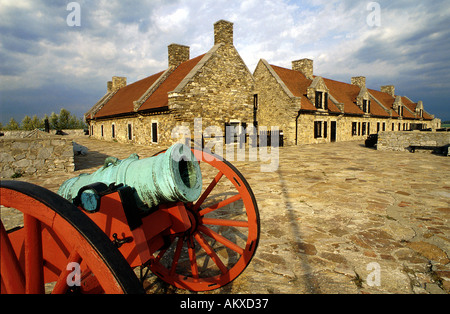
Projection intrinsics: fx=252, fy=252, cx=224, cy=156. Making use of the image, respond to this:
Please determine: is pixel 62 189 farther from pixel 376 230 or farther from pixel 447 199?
pixel 447 199

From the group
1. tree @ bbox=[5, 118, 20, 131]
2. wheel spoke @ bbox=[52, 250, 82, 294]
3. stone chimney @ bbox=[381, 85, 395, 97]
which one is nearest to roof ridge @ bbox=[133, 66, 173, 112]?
wheel spoke @ bbox=[52, 250, 82, 294]

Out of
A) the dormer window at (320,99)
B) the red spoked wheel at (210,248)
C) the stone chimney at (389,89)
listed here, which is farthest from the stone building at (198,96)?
the stone chimney at (389,89)

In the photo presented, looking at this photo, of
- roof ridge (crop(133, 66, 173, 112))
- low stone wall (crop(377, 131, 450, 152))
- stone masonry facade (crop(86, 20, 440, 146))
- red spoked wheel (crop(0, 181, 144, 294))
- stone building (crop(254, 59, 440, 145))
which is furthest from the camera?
stone building (crop(254, 59, 440, 145))

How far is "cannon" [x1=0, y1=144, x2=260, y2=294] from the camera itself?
1334 millimetres

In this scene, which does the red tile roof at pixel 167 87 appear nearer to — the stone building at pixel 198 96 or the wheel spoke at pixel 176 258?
the stone building at pixel 198 96

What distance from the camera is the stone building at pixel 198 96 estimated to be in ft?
49.6

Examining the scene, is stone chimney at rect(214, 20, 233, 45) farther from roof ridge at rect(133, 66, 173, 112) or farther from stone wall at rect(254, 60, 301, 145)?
roof ridge at rect(133, 66, 173, 112)

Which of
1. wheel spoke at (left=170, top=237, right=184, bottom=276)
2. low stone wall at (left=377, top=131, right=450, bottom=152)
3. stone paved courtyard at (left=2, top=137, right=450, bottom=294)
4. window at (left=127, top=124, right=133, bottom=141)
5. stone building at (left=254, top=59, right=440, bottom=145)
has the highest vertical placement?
stone building at (left=254, top=59, right=440, bottom=145)

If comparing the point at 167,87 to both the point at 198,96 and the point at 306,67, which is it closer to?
the point at 198,96

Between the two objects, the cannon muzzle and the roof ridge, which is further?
the roof ridge

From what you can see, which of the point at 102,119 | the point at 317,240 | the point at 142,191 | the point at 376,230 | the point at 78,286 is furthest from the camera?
the point at 102,119

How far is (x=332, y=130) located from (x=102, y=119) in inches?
883
